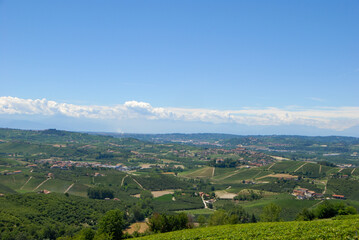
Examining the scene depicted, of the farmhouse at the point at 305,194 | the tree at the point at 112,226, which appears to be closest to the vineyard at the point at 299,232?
the tree at the point at 112,226

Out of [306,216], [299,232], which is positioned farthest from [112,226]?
[306,216]

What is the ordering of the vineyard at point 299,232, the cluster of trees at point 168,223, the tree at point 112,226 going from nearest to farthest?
1. the vineyard at point 299,232
2. the tree at point 112,226
3. the cluster of trees at point 168,223

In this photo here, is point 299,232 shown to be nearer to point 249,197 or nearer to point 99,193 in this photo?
point 249,197

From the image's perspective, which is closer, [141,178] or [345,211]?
[345,211]

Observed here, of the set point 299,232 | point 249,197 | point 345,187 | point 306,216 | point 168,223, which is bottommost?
point 249,197

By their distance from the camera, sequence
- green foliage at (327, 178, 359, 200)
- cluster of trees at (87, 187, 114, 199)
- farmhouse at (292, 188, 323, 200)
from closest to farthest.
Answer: cluster of trees at (87, 187, 114, 199)
farmhouse at (292, 188, 323, 200)
green foliage at (327, 178, 359, 200)

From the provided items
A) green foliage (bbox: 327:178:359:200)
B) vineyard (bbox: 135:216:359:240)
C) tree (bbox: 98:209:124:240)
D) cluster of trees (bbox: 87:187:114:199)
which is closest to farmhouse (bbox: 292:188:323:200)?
green foliage (bbox: 327:178:359:200)

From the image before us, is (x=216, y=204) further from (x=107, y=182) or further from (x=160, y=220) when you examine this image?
(x=107, y=182)

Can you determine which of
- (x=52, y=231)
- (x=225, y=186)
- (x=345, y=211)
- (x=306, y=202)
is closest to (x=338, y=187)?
(x=306, y=202)

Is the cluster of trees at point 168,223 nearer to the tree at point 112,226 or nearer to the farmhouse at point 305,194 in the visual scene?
the tree at point 112,226

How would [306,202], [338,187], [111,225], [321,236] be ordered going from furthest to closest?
[338,187], [306,202], [111,225], [321,236]

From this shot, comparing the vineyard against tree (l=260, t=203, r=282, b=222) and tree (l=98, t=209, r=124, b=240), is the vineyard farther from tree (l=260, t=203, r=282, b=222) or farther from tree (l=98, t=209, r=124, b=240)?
tree (l=260, t=203, r=282, b=222)
